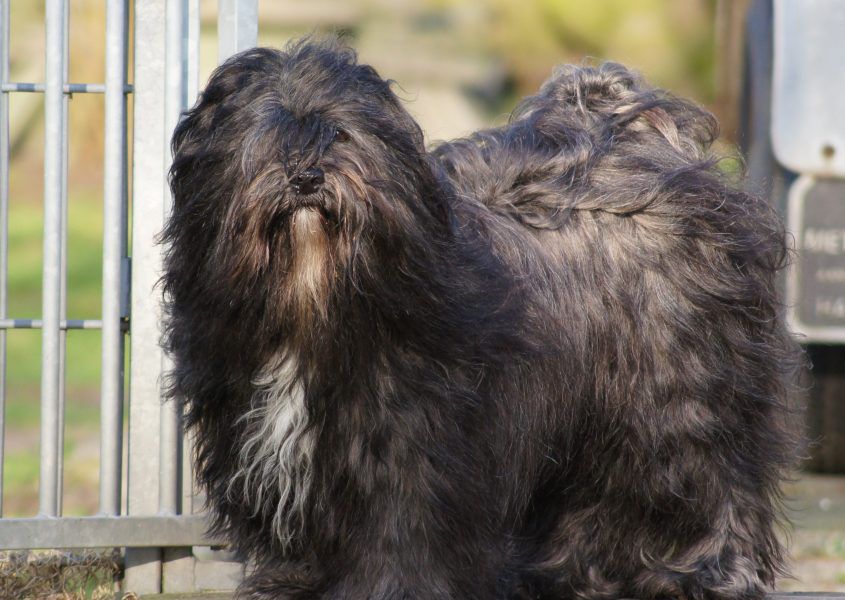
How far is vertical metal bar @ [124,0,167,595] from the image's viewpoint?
13.9ft

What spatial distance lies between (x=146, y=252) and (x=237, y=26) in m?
0.79

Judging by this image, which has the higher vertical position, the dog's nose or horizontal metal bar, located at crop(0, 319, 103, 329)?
the dog's nose

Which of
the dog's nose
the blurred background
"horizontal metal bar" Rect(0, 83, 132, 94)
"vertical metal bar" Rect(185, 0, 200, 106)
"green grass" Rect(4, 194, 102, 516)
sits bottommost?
"green grass" Rect(4, 194, 102, 516)

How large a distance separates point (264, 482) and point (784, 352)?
1816mm

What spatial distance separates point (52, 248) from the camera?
4199 millimetres

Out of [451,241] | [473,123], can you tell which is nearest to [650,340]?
[451,241]

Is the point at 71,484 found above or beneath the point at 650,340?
beneath

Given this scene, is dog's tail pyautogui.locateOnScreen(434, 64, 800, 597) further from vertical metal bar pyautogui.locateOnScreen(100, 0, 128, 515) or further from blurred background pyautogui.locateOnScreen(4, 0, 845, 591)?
blurred background pyautogui.locateOnScreen(4, 0, 845, 591)

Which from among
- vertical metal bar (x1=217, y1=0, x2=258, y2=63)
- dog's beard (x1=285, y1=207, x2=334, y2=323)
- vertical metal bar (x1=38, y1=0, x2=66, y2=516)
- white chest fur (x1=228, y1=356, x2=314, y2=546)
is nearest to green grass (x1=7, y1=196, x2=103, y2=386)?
vertical metal bar (x1=38, y1=0, x2=66, y2=516)

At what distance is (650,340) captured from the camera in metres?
3.94

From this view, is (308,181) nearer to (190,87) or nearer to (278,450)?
(278,450)

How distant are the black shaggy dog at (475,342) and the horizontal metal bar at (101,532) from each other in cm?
53

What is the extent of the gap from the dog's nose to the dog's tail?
0.87 metres

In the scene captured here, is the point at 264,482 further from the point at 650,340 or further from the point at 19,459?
the point at 19,459
